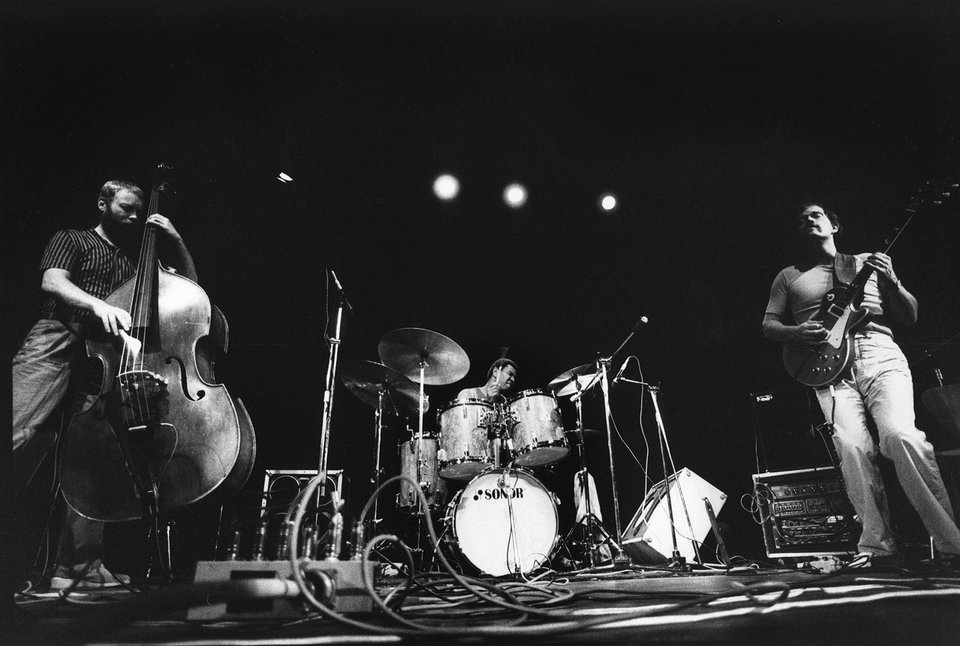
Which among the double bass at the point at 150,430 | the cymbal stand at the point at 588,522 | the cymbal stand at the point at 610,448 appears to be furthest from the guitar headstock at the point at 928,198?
the double bass at the point at 150,430

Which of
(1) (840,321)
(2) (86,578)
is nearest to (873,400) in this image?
(1) (840,321)

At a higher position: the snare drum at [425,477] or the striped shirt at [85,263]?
the striped shirt at [85,263]

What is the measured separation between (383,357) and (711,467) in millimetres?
2811

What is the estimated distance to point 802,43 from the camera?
3.06 metres

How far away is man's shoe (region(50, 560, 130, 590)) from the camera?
223 centimetres

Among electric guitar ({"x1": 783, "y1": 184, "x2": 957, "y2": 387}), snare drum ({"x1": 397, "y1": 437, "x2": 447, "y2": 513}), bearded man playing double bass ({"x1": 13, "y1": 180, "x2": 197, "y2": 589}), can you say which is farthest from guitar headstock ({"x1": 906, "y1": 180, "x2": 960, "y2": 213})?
bearded man playing double bass ({"x1": 13, "y1": 180, "x2": 197, "y2": 589})

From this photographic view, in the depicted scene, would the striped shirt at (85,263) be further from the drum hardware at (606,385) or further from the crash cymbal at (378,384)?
the drum hardware at (606,385)

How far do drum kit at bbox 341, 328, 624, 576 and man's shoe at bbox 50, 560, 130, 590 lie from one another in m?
1.55

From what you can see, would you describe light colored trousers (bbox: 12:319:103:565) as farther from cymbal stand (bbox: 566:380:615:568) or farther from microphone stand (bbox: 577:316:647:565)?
microphone stand (bbox: 577:316:647:565)

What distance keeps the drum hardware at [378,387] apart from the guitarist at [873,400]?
268cm

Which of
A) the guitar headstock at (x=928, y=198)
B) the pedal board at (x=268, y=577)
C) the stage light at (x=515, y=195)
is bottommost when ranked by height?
the pedal board at (x=268, y=577)

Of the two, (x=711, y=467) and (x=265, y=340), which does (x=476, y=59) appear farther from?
(x=711, y=467)

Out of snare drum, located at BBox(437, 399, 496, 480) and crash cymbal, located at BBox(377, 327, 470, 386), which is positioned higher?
crash cymbal, located at BBox(377, 327, 470, 386)

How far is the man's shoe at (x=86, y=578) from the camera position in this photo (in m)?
2.23
